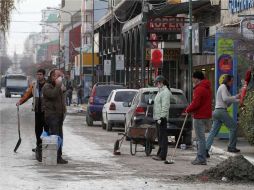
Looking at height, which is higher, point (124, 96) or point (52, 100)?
point (52, 100)

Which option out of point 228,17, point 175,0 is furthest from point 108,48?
point 228,17

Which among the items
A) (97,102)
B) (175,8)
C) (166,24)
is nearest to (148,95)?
(97,102)

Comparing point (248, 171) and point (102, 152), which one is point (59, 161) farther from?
point (248, 171)

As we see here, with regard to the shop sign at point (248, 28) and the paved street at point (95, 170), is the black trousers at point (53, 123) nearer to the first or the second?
the paved street at point (95, 170)

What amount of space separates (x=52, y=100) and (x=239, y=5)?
16695mm

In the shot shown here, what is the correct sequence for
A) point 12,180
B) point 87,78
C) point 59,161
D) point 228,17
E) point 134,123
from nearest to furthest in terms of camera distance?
1. point 12,180
2. point 59,161
3. point 134,123
4. point 228,17
5. point 87,78

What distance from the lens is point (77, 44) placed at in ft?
440

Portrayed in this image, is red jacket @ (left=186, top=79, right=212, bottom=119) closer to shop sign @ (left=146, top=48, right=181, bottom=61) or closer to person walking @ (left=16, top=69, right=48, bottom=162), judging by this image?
person walking @ (left=16, top=69, right=48, bottom=162)

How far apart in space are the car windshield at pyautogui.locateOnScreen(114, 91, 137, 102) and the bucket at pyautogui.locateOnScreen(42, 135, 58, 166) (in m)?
13.1

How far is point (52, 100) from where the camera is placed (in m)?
16.3

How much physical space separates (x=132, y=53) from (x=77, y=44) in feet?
264

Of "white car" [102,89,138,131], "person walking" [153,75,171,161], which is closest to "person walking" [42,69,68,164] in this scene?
"person walking" [153,75,171,161]

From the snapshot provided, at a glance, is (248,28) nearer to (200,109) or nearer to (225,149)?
(225,149)

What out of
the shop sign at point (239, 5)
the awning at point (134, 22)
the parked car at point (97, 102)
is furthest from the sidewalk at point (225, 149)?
the awning at point (134, 22)
